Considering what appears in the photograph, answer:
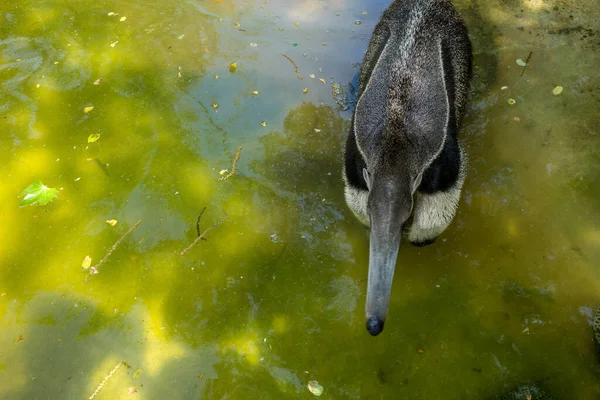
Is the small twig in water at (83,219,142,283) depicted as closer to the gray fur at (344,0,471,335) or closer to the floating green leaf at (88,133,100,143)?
the floating green leaf at (88,133,100,143)

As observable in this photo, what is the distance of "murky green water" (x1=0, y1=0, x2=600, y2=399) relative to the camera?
3238 millimetres

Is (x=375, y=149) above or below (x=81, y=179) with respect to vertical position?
above

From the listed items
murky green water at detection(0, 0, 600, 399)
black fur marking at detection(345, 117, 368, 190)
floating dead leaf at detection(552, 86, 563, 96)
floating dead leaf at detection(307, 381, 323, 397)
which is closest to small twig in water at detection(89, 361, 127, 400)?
murky green water at detection(0, 0, 600, 399)

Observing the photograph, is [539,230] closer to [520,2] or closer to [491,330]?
[491,330]

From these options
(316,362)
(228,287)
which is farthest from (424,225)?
(228,287)

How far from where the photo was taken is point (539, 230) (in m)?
3.80

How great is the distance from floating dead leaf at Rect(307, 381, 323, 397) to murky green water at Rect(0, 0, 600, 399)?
4 centimetres

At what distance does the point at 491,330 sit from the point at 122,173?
3713 millimetres

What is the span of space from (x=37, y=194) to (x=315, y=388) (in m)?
3.22

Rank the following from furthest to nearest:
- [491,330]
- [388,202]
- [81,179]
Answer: [81,179], [491,330], [388,202]

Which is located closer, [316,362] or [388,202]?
[388,202]

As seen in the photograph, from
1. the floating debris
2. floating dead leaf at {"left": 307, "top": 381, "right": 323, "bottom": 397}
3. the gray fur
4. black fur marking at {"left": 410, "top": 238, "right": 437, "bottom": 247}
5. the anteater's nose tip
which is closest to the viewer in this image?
the anteater's nose tip

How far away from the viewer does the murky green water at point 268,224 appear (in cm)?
324

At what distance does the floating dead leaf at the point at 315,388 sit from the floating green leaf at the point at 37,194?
10.0 feet
